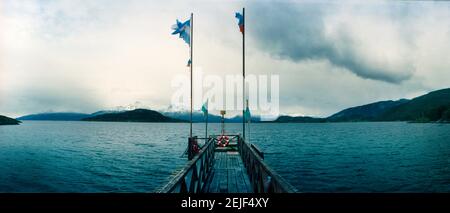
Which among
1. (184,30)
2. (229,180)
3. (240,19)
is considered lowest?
(229,180)

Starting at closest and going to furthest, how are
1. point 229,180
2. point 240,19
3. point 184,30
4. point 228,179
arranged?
point 229,180, point 228,179, point 184,30, point 240,19

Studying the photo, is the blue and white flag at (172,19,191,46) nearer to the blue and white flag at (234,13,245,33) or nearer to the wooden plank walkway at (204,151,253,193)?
the blue and white flag at (234,13,245,33)

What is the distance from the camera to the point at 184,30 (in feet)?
57.7

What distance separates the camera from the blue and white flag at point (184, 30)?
57.2 feet

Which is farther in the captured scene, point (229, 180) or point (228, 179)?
point (228, 179)

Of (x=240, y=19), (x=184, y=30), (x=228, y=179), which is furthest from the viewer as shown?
(x=240, y=19)

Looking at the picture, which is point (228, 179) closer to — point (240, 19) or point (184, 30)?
point (184, 30)

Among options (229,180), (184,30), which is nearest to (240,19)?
(184,30)

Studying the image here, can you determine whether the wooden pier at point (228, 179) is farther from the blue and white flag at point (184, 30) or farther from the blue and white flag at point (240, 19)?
the blue and white flag at point (240, 19)

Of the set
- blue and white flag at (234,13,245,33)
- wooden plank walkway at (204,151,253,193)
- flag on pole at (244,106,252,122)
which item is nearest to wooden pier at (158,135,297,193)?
wooden plank walkway at (204,151,253,193)
